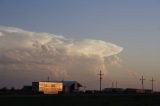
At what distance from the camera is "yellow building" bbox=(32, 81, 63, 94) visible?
5000 inches

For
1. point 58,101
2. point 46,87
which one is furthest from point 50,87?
point 58,101

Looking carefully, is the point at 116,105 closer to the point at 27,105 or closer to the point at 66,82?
the point at 27,105

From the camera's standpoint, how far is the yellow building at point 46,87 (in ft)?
417

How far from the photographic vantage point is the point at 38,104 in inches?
2372

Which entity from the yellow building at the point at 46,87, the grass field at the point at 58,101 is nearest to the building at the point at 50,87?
the yellow building at the point at 46,87

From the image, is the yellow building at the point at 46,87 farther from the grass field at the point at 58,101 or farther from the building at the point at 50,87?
the grass field at the point at 58,101

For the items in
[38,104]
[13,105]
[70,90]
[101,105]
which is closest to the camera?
[13,105]

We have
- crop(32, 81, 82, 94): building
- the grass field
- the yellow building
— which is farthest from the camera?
crop(32, 81, 82, 94): building

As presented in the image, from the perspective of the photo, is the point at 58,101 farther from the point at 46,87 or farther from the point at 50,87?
the point at 50,87

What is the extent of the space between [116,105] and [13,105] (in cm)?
1869

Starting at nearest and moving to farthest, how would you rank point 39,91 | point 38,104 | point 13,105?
point 13,105 → point 38,104 → point 39,91

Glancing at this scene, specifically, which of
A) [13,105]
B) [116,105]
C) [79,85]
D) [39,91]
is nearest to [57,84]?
[39,91]

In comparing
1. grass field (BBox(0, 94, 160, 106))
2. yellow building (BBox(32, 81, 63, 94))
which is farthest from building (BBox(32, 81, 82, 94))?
grass field (BBox(0, 94, 160, 106))

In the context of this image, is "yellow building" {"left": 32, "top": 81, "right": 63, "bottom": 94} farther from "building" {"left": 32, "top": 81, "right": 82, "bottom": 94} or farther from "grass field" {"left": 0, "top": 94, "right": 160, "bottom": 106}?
"grass field" {"left": 0, "top": 94, "right": 160, "bottom": 106}
